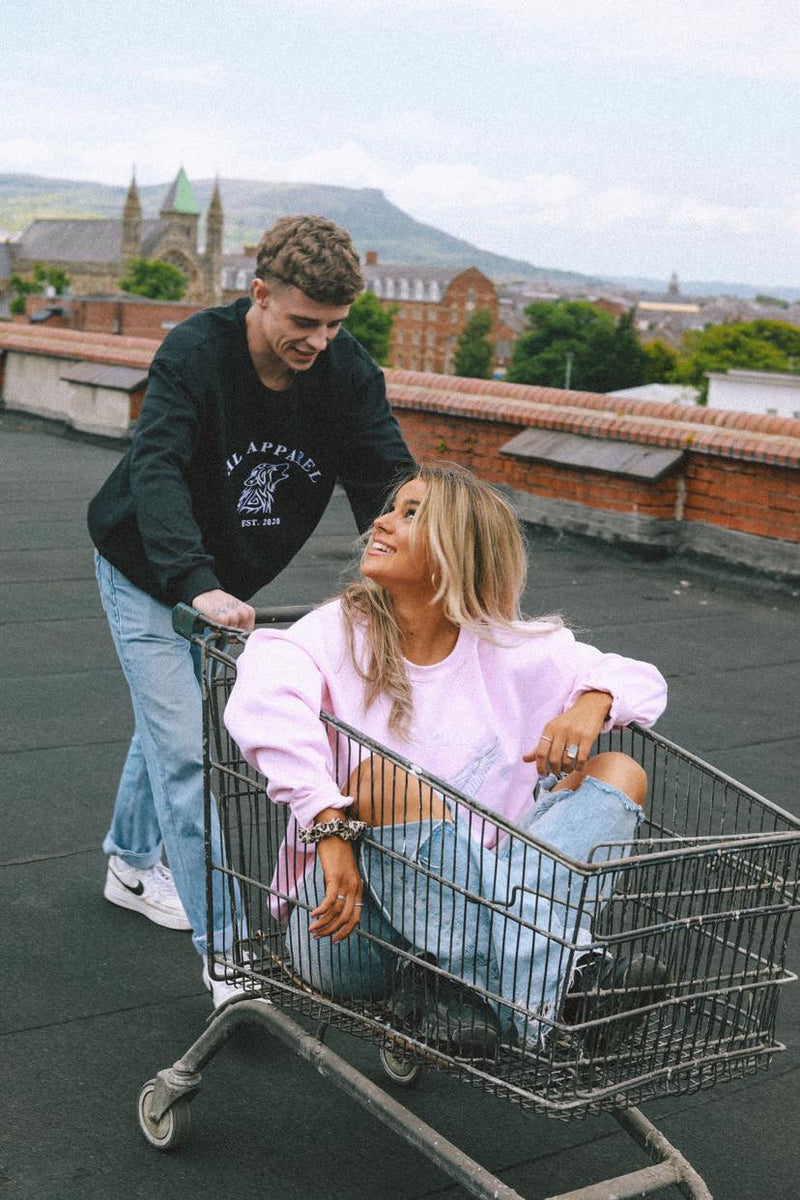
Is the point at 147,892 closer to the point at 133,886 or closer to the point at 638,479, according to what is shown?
the point at 133,886

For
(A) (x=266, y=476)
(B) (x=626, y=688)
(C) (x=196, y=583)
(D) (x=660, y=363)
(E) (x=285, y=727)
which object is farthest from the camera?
(D) (x=660, y=363)

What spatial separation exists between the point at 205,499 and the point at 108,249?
7553 inches

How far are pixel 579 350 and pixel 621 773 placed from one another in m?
Answer: 109

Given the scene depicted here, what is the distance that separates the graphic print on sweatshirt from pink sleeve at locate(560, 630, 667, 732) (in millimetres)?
1119

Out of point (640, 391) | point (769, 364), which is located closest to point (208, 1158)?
point (640, 391)

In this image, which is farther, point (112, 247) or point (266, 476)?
point (112, 247)

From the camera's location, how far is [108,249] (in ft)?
611

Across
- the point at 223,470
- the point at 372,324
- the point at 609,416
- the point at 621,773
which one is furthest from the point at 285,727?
the point at 372,324

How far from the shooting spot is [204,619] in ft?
9.83

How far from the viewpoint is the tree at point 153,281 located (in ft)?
525

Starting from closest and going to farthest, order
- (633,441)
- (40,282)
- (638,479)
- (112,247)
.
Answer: (638,479) < (633,441) < (40,282) < (112,247)

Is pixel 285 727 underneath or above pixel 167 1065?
above

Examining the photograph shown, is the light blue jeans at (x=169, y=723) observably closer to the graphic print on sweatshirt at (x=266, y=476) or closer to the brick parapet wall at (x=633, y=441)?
the graphic print on sweatshirt at (x=266, y=476)

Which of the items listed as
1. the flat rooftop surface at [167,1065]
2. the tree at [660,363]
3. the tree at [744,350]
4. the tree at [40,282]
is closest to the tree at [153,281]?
the tree at [40,282]
